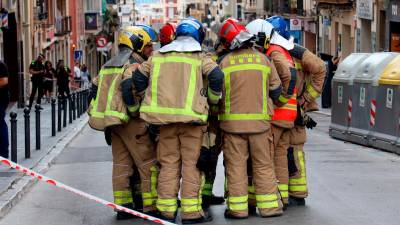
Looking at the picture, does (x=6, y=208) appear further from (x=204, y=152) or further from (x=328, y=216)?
(x=328, y=216)

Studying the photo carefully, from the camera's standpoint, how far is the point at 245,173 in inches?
393

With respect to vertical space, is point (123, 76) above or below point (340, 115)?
above

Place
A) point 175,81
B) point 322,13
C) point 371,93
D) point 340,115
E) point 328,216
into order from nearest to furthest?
point 175,81
point 328,216
point 371,93
point 340,115
point 322,13

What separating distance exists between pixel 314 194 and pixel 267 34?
237cm

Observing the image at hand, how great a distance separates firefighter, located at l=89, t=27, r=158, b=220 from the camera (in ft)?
32.9

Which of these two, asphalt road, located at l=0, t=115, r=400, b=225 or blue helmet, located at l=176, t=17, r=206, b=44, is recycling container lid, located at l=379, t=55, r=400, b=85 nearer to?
asphalt road, located at l=0, t=115, r=400, b=225

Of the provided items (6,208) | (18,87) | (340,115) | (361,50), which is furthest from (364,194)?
(361,50)

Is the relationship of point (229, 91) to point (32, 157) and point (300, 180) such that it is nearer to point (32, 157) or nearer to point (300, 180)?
point (300, 180)

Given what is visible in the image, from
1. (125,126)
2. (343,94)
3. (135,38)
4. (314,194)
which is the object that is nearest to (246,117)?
(125,126)

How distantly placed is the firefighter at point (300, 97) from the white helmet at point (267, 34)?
13 centimetres

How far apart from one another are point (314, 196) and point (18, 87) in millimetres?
25195

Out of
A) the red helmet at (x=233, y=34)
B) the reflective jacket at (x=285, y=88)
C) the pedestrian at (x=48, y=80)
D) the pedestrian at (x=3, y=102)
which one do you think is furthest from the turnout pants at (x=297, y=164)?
the pedestrian at (x=48, y=80)

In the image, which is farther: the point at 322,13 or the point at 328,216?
the point at 322,13

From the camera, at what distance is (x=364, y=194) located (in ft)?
39.3
